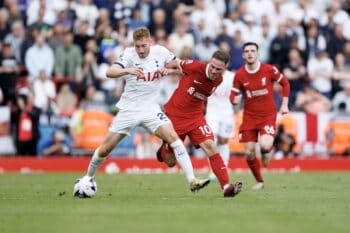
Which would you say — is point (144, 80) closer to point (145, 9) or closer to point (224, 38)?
point (224, 38)

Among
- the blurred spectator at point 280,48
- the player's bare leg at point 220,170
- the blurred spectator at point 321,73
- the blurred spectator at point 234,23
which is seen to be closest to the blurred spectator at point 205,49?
the blurred spectator at point 234,23

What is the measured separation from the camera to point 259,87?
18.1 m

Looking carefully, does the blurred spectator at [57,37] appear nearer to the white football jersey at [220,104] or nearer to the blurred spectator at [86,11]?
the blurred spectator at [86,11]

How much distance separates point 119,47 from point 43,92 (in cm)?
253

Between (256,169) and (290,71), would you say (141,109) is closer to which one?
(256,169)

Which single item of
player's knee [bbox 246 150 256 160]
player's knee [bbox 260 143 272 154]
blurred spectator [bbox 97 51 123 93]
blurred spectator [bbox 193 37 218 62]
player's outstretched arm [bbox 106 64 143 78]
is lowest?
player's knee [bbox 246 150 256 160]

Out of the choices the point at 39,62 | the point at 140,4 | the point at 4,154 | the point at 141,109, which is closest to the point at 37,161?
the point at 4,154

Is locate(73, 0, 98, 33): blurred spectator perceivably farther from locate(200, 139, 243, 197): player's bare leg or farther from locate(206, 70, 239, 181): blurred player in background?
locate(200, 139, 243, 197): player's bare leg

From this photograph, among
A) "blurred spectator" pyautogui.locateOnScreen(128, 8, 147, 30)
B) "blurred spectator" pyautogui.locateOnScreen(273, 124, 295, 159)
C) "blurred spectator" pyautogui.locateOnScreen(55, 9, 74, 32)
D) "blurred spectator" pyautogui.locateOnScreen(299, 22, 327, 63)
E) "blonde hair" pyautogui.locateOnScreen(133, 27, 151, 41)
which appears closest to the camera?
"blonde hair" pyautogui.locateOnScreen(133, 27, 151, 41)

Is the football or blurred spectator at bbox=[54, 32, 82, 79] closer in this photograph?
the football

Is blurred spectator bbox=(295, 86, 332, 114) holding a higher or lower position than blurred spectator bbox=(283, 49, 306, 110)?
lower

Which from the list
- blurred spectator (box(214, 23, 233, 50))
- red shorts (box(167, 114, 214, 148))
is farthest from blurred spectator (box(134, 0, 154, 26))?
red shorts (box(167, 114, 214, 148))

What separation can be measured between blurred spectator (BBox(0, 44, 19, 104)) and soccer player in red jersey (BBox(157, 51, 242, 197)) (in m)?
10.3

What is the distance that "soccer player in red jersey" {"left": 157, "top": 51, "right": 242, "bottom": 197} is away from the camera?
1488cm
